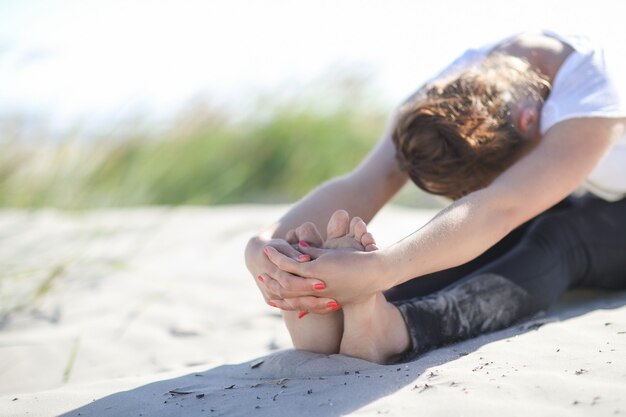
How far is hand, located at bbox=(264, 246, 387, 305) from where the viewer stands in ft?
5.09

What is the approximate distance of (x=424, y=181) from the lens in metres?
2.01

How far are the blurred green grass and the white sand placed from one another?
0.92 ft

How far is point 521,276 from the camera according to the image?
6.49ft

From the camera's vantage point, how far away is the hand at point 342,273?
1.55 m

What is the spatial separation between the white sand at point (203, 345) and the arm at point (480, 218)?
21 cm

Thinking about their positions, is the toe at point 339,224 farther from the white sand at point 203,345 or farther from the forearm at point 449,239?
the white sand at point 203,345

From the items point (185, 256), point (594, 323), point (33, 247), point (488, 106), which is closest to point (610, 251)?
point (594, 323)

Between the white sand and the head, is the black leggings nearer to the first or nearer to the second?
the white sand

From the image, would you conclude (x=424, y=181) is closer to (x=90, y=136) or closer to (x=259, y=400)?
(x=259, y=400)

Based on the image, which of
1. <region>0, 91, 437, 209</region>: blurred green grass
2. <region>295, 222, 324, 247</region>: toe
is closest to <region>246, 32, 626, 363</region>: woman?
<region>295, 222, 324, 247</region>: toe

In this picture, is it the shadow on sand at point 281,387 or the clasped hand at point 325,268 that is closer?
the shadow on sand at point 281,387

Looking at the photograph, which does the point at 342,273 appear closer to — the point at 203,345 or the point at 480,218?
the point at 480,218

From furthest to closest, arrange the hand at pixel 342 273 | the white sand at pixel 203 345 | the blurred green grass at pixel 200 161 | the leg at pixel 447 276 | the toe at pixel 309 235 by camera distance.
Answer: the blurred green grass at pixel 200 161 → the leg at pixel 447 276 → the toe at pixel 309 235 → the hand at pixel 342 273 → the white sand at pixel 203 345

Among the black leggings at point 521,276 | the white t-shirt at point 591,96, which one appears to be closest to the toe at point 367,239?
the black leggings at point 521,276
